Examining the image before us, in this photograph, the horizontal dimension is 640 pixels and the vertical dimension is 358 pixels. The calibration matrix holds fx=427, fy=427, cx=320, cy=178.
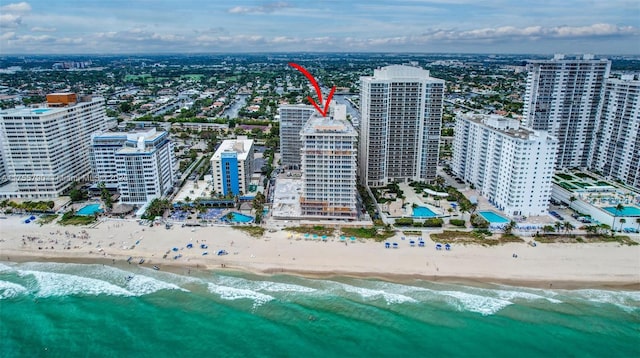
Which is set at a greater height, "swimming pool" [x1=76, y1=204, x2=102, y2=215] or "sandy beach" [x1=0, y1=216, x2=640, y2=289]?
"swimming pool" [x1=76, y1=204, x2=102, y2=215]

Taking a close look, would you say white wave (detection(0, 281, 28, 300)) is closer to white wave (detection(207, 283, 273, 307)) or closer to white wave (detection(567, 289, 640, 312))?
white wave (detection(207, 283, 273, 307))

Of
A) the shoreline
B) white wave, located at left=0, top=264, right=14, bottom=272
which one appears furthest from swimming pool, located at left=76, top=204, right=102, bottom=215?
white wave, located at left=0, top=264, right=14, bottom=272

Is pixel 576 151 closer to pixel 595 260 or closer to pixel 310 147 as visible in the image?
pixel 595 260

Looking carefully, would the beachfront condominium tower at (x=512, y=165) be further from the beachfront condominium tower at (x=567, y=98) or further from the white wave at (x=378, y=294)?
the white wave at (x=378, y=294)

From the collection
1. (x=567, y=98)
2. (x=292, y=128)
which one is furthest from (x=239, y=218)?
(x=567, y=98)

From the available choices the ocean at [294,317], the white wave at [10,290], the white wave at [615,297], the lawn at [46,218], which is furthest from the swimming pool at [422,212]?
the lawn at [46,218]
